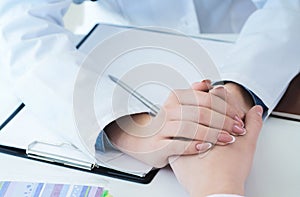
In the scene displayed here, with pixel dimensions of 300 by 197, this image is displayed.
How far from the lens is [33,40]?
805 millimetres

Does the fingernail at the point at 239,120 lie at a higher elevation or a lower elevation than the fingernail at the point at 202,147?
lower

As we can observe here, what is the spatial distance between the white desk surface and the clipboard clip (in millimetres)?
11

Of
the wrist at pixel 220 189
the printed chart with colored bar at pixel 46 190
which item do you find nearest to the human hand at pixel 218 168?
the wrist at pixel 220 189

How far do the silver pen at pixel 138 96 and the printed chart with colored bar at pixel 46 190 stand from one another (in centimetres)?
16

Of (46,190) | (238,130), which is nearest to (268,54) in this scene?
(238,130)

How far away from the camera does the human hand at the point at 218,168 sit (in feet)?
1.92

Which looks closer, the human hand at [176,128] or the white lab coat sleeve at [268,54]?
the human hand at [176,128]

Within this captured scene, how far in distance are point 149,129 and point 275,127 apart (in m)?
0.20

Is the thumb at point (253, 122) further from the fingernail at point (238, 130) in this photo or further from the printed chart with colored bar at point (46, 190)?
the printed chart with colored bar at point (46, 190)

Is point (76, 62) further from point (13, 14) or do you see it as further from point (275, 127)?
point (275, 127)

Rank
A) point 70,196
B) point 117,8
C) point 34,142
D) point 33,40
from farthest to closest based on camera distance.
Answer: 1. point 117,8
2. point 33,40
3. point 34,142
4. point 70,196

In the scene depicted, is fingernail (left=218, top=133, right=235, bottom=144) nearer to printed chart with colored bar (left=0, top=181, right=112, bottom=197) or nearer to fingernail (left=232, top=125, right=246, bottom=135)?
fingernail (left=232, top=125, right=246, bottom=135)

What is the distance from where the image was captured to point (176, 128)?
2.10 ft

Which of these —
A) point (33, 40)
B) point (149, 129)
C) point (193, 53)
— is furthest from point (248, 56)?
point (33, 40)
